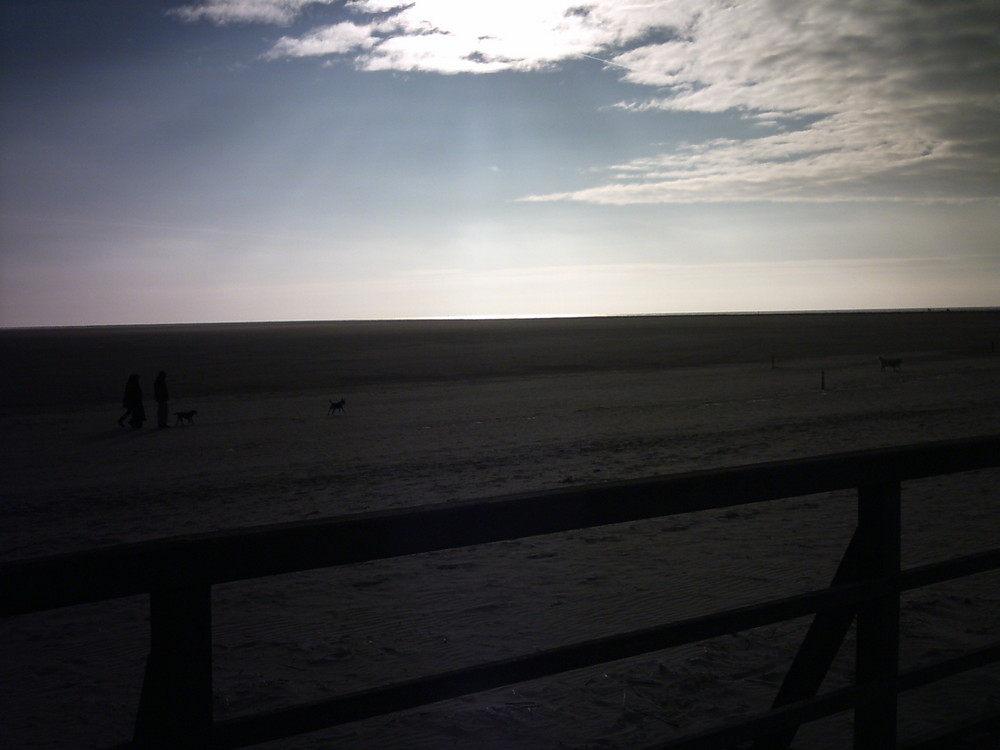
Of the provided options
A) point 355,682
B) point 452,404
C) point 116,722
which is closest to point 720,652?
point 355,682

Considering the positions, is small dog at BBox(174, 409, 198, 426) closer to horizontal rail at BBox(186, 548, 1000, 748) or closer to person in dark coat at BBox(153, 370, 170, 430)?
person in dark coat at BBox(153, 370, 170, 430)

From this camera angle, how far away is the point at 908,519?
26.5ft

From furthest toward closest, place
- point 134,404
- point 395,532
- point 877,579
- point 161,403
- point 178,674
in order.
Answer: point 161,403, point 134,404, point 877,579, point 395,532, point 178,674

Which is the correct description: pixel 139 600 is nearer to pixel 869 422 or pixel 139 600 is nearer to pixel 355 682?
pixel 355 682

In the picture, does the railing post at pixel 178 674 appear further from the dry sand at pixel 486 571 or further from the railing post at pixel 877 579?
the dry sand at pixel 486 571

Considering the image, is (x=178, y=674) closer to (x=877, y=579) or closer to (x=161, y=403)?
(x=877, y=579)

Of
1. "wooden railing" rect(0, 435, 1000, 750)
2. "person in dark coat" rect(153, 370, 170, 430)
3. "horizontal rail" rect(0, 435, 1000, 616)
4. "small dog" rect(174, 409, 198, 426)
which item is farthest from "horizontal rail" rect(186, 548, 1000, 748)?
"small dog" rect(174, 409, 198, 426)

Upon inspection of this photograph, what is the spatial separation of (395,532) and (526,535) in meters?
0.31

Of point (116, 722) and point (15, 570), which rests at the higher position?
point (15, 570)

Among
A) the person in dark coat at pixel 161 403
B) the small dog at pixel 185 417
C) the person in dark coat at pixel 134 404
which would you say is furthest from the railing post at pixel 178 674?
the person in dark coat at pixel 134 404

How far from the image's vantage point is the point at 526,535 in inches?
71.3

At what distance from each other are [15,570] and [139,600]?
19.4ft

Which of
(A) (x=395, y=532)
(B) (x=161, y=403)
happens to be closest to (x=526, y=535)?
(A) (x=395, y=532)

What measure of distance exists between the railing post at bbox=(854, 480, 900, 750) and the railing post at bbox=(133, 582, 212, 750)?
1.88m
